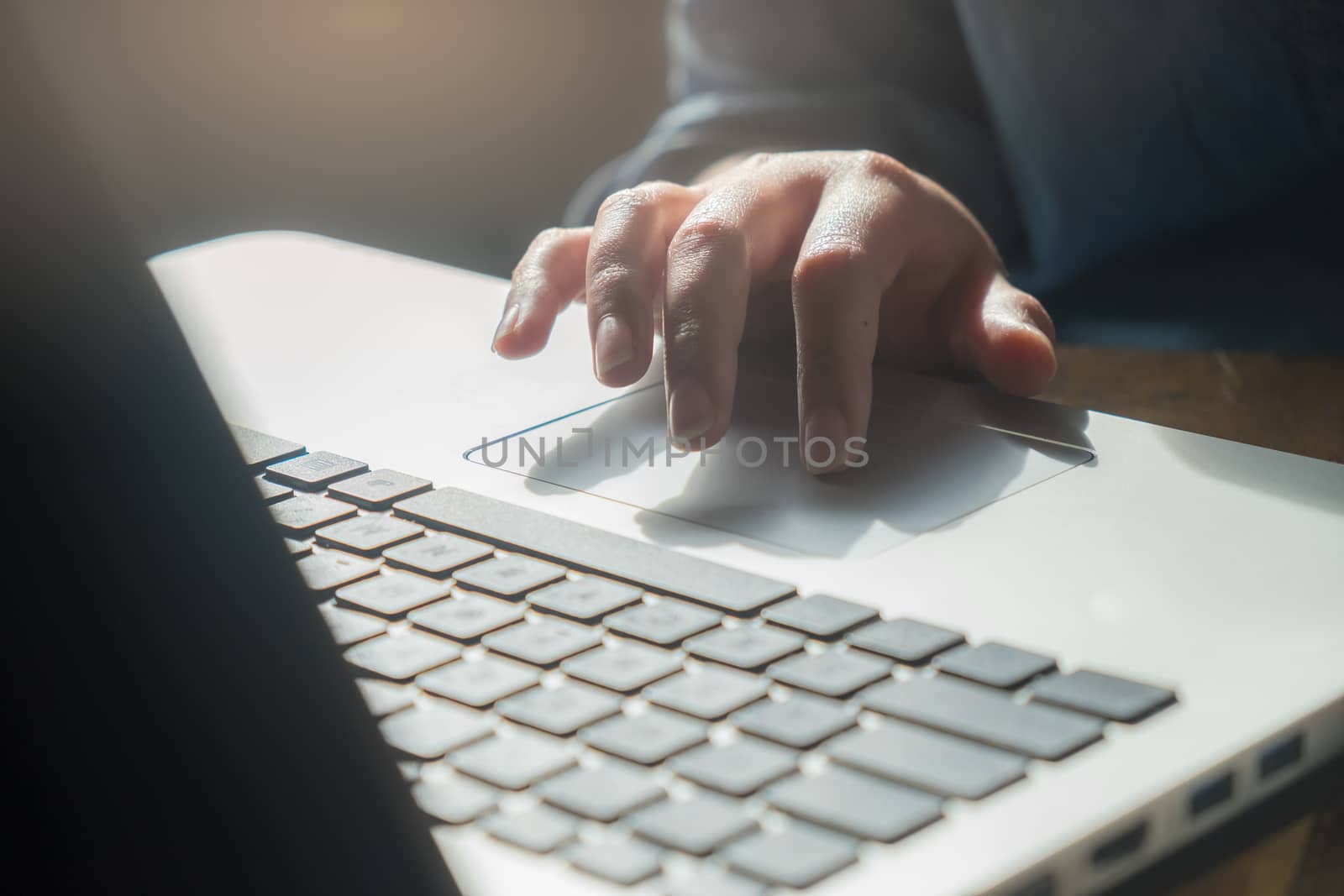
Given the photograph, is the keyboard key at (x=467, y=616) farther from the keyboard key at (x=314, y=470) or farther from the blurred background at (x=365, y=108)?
the blurred background at (x=365, y=108)

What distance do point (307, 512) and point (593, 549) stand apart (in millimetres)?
91

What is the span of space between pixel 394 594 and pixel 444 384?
0.19 m

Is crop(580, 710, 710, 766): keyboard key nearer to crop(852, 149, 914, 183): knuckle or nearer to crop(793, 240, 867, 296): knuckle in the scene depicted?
crop(793, 240, 867, 296): knuckle

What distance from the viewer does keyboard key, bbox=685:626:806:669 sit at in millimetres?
262

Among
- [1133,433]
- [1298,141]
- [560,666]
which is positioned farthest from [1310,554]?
[1298,141]

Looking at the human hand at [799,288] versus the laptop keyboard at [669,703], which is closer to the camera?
the laptop keyboard at [669,703]

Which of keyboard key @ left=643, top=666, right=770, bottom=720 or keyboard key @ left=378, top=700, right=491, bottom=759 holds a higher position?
keyboard key @ left=643, top=666, right=770, bottom=720

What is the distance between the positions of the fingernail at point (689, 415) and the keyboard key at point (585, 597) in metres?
0.11

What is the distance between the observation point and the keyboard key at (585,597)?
0.29 meters

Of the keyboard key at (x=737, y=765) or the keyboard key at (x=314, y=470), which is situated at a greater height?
the keyboard key at (x=314, y=470)

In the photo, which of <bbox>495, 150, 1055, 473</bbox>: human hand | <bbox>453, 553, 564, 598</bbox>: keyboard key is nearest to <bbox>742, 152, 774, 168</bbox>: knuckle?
<bbox>495, 150, 1055, 473</bbox>: human hand

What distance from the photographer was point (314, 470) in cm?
38

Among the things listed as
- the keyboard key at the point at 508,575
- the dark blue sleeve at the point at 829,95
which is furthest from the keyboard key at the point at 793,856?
the dark blue sleeve at the point at 829,95

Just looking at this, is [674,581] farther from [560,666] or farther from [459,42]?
[459,42]
